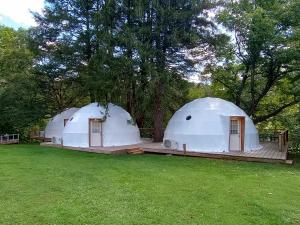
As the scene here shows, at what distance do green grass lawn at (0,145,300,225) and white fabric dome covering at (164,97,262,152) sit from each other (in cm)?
231

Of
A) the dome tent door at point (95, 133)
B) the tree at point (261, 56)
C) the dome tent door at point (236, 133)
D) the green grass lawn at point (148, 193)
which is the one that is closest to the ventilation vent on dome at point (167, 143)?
the dome tent door at point (236, 133)

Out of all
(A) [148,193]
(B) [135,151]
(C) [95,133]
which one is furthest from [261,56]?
(A) [148,193]

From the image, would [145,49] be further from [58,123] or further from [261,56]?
[58,123]

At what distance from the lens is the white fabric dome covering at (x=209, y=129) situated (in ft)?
44.8

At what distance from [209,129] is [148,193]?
7263 millimetres

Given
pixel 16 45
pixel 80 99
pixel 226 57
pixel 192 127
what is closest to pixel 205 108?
pixel 192 127

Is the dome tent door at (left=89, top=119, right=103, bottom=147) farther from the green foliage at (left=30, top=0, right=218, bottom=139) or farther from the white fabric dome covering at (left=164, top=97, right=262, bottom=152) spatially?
the white fabric dome covering at (left=164, top=97, right=262, bottom=152)

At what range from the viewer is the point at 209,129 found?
45.3ft

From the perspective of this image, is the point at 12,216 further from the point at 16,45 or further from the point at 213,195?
the point at 16,45

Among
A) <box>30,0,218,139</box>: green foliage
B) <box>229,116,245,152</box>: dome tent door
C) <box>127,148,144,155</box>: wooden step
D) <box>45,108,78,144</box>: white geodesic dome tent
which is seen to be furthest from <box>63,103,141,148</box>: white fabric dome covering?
<box>229,116,245,152</box>: dome tent door

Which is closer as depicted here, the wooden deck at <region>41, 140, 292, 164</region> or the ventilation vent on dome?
the wooden deck at <region>41, 140, 292, 164</region>

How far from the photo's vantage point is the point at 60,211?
573 centimetres

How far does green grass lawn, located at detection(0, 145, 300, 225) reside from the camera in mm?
5504

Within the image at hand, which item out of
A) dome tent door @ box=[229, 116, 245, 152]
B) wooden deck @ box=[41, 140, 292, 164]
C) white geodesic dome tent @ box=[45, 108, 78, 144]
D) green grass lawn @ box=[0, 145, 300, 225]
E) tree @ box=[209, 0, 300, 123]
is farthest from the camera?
white geodesic dome tent @ box=[45, 108, 78, 144]
